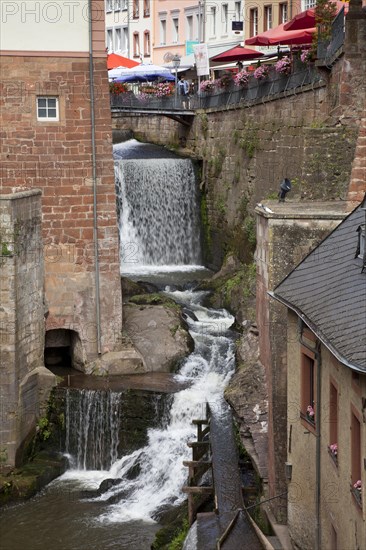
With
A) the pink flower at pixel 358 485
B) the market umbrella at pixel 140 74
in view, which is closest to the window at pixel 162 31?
the market umbrella at pixel 140 74

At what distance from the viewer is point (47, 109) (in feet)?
95.6

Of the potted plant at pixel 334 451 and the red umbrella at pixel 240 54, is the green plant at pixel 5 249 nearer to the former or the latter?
the potted plant at pixel 334 451

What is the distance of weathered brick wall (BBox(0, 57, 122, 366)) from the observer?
2895cm

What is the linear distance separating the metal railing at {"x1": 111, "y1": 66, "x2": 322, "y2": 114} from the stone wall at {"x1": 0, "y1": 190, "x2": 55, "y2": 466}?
8.25 metres

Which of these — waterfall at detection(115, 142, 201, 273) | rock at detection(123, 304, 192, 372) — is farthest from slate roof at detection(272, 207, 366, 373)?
waterfall at detection(115, 142, 201, 273)

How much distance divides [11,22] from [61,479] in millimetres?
9373

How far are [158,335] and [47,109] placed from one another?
5275mm

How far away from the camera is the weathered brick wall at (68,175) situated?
95.0ft

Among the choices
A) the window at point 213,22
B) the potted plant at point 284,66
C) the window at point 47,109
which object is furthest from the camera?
the window at point 213,22

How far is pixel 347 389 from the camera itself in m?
15.9

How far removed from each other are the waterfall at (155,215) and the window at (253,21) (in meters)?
9.56

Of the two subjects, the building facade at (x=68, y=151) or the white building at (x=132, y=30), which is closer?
the building facade at (x=68, y=151)

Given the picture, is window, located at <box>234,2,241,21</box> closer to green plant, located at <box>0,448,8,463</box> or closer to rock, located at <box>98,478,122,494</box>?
green plant, located at <box>0,448,8,463</box>

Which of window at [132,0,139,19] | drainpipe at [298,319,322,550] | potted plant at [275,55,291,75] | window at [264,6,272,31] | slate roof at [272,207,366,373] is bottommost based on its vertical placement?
drainpipe at [298,319,322,550]
